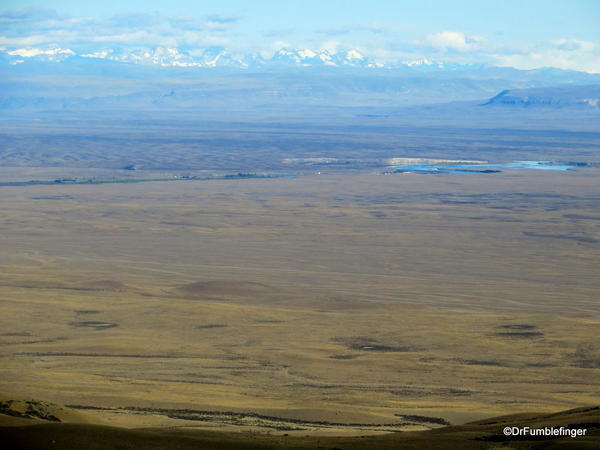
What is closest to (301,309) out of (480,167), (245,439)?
(245,439)

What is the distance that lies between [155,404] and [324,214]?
50.2 meters

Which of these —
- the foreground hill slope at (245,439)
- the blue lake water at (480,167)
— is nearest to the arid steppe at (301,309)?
the foreground hill slope at (245,439)

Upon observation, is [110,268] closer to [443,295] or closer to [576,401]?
[443,295]

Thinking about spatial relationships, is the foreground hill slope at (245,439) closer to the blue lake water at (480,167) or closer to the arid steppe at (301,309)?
the arid steppe at (301,309)

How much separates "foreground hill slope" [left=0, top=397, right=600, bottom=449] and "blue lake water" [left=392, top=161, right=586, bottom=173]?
90.3m

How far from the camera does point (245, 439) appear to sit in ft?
67.6

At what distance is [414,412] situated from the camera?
27.0m

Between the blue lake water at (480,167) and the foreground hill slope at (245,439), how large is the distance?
90.3 m

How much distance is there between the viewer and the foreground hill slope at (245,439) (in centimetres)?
1898

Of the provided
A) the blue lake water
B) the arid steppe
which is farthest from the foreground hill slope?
the blue lake water

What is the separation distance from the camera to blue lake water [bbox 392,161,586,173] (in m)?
112

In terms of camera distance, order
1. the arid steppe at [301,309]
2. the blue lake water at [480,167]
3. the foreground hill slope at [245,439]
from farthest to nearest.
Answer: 1. the blue lake water at [480,167]
2. the arid steppe at [301,309]
3. the foreground hill slope at [245,439]

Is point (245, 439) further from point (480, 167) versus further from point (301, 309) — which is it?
point (480, 167)

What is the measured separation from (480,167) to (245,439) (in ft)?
324
